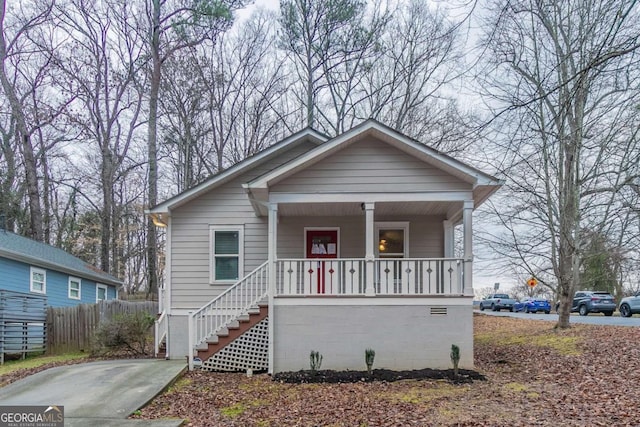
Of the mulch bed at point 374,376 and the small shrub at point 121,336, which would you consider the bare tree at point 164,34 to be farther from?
the mulch bed at point 374,376

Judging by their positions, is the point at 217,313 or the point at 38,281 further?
the point at 38,281

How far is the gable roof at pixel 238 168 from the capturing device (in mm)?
11961

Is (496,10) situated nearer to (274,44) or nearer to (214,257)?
(214,257)

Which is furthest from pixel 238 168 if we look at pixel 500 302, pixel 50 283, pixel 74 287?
pixel 500 302

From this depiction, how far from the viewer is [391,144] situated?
10.0 meters

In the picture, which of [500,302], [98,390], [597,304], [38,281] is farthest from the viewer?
[500,302]

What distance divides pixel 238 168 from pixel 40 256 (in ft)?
34.6

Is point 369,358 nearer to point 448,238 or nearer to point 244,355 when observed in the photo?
point 244,355

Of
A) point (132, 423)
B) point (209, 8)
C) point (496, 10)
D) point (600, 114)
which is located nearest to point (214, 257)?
point (132, 423)

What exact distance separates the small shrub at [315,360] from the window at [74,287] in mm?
14898

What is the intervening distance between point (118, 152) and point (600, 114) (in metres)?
23.5

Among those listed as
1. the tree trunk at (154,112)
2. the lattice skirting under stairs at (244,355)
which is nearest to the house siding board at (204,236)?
the lattice skirting under stairs at (244,355)

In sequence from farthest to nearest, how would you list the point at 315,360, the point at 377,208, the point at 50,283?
the point at 50,283, the point at 377,208, the point at 315,360

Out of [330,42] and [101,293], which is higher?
[330,42]
